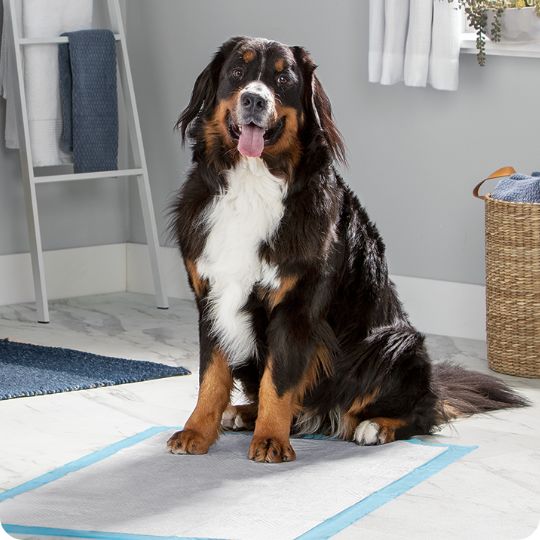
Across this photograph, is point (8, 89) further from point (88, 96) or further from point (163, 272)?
point (163, 272)

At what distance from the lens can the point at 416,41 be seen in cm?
386

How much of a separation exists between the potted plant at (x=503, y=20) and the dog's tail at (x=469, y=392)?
1.19m

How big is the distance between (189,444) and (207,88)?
31.0 inches

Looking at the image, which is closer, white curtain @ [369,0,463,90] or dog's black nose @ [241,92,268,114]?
dog's black nose @ [241,92,268,114]

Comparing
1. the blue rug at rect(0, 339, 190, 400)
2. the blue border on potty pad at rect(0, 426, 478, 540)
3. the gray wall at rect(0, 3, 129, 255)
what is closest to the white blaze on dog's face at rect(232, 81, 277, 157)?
the blue border on potty pad at rect(0, 426, 478, 540)

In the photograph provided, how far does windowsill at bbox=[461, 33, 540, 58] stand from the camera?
12.3 feet

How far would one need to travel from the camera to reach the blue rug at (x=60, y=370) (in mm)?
3279

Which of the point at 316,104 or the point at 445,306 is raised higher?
the point at 316,104

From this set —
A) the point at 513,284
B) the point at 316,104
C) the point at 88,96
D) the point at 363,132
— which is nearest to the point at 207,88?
the point at 316,104

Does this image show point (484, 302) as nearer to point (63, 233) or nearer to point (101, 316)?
point (101, 316)

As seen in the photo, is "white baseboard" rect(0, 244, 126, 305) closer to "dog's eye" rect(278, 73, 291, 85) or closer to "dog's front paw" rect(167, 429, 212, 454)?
"dog's front paw" rect(167, 429, 212, 454)

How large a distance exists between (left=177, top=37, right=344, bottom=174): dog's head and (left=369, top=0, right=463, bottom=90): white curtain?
4.26 feet

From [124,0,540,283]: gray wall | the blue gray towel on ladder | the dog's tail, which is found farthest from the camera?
the blue gray towel on ladder

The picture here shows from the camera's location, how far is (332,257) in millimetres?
2672
